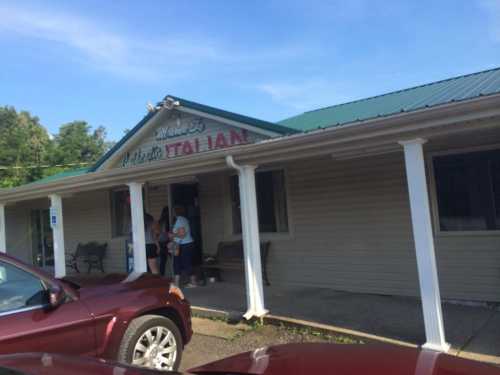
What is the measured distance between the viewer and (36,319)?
3.59m

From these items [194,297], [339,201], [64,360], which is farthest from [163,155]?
[64,360]

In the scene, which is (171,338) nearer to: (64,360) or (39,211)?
(64,360)

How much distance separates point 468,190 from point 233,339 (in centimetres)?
422

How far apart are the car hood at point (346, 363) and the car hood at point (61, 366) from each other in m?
0.57

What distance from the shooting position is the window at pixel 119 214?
12.2 m

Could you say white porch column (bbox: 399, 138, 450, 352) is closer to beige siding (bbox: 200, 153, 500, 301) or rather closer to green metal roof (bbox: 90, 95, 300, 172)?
beige siding (bbox: 200, 153, 500, 301)

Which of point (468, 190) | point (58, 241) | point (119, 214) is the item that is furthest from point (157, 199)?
point (468, 190)

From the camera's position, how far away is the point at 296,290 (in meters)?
8.56

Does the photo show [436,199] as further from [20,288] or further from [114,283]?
[20,288]

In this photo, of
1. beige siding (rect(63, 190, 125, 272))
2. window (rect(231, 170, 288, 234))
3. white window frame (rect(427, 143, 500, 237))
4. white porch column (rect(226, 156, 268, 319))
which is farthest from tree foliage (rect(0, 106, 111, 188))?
white window frame (rect(427, 143, 500, 237))

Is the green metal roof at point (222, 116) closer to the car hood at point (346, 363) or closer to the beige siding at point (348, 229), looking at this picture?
the beige siding at point (348, 229)

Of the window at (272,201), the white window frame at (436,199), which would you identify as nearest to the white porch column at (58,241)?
the window at (272,201)

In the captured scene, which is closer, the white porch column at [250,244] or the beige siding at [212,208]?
the white porch column at [250,244]

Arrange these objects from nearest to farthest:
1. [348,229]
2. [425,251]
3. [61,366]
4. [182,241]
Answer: [61,366] → [425,251] → [348,229] → [182,241]
